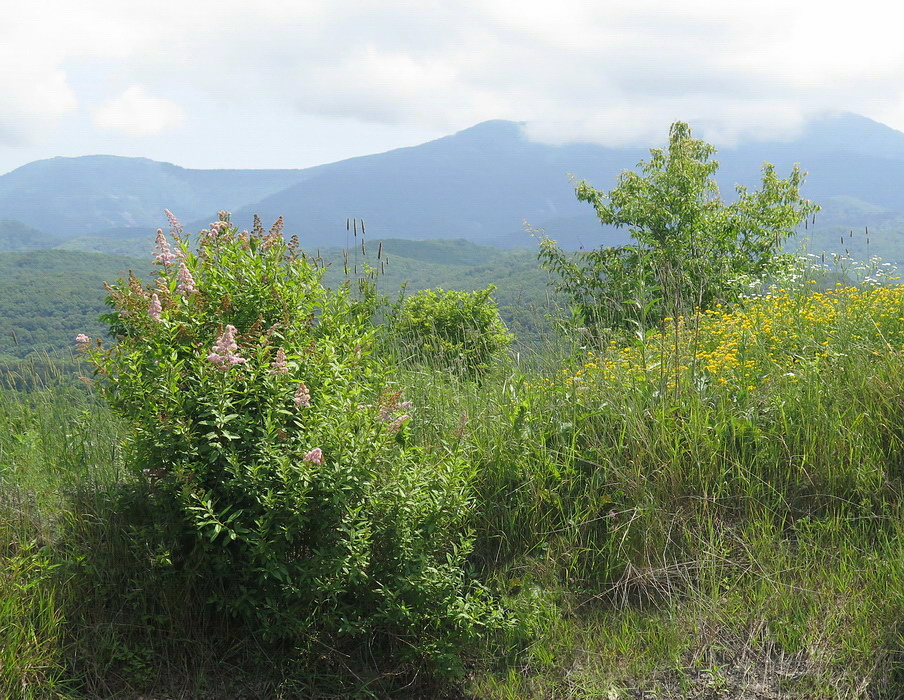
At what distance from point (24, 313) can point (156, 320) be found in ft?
272

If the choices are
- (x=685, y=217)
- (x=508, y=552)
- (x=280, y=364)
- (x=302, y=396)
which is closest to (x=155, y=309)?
(x=280, y=364)

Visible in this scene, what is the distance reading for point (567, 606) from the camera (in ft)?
10.0

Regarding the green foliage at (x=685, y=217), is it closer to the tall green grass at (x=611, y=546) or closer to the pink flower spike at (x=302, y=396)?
the tall green grass at (x=611, y=546)

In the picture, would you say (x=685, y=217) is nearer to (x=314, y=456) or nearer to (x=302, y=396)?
(x=302, y=396)

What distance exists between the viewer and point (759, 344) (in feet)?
14.2

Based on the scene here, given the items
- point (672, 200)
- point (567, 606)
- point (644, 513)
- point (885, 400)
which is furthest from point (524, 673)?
point (672, 200)

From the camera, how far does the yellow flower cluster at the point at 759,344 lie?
3.84 meters

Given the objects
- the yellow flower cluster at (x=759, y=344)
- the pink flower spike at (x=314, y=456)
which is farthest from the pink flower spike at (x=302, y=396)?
the yellow flower cluster at (x=759, y=344)

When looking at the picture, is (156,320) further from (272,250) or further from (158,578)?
(158,578)

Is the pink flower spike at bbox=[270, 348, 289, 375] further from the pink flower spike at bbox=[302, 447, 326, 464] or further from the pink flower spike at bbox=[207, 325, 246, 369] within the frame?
the pink flower spike at bbox=[302, 447, 326, 464]

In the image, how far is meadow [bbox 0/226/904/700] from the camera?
8.89 feet

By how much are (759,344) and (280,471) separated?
3167 millimetres

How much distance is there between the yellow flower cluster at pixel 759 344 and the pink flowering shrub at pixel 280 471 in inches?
55.4

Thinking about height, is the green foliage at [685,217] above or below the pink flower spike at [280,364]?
above
